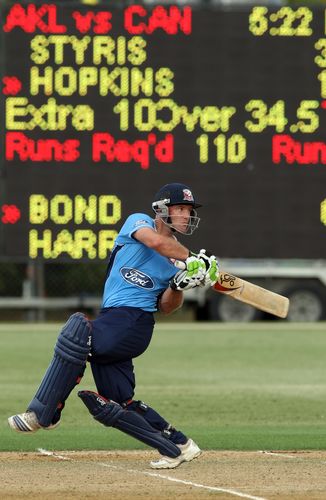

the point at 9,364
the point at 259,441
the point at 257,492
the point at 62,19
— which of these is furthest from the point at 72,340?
the point at 62,19

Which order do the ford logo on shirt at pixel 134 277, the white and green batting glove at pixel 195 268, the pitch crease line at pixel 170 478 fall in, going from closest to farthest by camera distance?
the pitch crease line at pixel 170 478, the white and green batting glove at pixel 195 268, the ford logo on shirt at pixel 134 277

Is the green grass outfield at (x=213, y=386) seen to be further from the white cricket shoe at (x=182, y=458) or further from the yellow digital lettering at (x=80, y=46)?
the yellow digital lettering at (x=80, y=46)

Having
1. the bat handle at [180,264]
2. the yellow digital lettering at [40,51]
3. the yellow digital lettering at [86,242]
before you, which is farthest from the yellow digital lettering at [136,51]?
the bat handle at [180,264]

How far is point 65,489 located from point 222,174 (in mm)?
12220

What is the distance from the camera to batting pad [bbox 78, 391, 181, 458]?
316 inches

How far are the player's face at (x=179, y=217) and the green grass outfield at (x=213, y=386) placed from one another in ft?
6.98

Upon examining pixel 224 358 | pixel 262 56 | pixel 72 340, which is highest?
pixel 262 56

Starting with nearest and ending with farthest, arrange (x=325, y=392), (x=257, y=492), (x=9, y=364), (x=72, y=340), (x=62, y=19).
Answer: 1. (x=257, y=492)
2. (x=72, y=340)
3. (x=325, y=392)
4. (x=9, y=364)
5. (x=62, y=19)

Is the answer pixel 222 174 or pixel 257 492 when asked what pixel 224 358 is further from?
pixel 257 492

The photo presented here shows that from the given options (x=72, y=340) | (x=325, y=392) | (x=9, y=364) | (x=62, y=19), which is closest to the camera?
(x=72, y=340)

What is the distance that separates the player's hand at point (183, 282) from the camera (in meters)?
7.89

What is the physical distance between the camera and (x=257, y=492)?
7348 millimetres

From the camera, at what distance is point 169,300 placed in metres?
8.30

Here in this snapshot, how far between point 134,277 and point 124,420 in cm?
87
